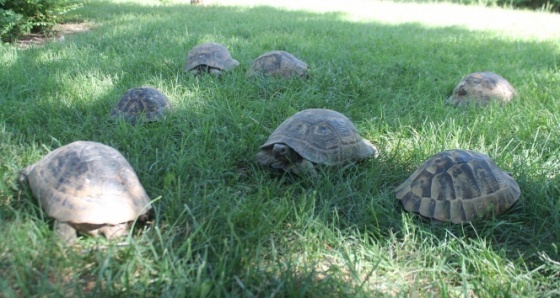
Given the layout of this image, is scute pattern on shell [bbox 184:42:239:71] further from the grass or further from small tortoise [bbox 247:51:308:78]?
small tortoise [bbox 247:51:308:78]

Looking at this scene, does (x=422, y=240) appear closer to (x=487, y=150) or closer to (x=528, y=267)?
(x=528, y=267)

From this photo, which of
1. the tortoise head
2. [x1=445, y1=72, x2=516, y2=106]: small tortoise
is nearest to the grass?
the tortoise head

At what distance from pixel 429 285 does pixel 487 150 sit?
1.84 metres

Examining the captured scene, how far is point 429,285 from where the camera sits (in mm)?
2145

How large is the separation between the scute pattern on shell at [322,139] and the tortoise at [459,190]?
609mm

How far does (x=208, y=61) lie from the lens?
5.43 metres

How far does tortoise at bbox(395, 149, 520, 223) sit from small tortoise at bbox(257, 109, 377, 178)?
62 cm

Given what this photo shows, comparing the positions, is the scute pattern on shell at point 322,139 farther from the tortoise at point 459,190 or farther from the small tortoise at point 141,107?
the small tortoise at point 141,107

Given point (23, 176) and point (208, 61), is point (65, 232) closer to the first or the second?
point (23, 176)

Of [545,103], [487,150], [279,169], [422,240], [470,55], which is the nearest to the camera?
[422,240]

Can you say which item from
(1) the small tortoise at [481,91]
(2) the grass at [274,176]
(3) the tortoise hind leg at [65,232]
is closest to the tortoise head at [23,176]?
(2) the grass at [274,176]

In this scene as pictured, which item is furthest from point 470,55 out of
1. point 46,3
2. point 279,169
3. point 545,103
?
point 46,3

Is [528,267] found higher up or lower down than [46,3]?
lower down

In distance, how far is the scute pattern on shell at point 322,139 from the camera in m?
3.26
